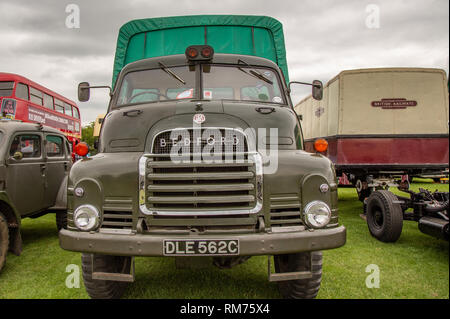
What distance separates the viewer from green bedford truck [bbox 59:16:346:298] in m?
2.56

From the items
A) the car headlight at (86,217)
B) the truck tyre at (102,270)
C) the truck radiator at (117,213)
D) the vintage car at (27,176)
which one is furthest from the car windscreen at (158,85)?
the vintage car at (27,176)

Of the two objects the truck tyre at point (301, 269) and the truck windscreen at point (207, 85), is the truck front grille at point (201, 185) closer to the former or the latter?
the truck tyre at point (301, 269)

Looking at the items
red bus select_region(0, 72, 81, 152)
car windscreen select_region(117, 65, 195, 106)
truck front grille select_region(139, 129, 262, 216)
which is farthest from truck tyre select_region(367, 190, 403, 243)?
red bus select_region(0, 72, 81, 152)

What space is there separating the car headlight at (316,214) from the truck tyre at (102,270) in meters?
1.79

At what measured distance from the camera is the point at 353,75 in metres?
6.95

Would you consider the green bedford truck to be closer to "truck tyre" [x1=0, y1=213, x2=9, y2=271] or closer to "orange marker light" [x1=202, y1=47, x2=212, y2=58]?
"orange marker light" [x1=202, y1=47, x2=212, y2=58]

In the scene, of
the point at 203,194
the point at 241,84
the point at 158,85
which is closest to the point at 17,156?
the point at 158,85

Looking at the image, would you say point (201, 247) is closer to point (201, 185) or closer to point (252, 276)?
point (201, 185)

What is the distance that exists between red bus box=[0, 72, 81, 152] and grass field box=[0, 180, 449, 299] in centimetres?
677

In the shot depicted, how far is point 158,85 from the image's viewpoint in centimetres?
383

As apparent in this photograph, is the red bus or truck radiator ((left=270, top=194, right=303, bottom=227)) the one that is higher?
the red bus
